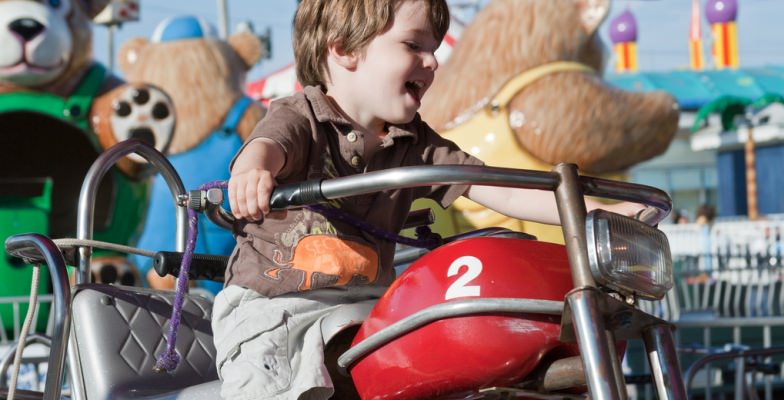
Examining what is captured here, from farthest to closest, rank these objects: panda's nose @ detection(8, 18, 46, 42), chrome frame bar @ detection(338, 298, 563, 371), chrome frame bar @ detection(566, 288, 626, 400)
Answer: panda's nose @ detection(8, 18, 46, 42), chrome frame bar @ detection(338, 298, 563, 371), chrome frame bar @ detection(566, 288, 626, 400)

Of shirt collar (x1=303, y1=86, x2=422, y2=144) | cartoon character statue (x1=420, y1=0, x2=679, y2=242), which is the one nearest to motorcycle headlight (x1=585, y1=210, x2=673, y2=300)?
shirt collar (x1=303, y1=86, x2=422, y2=144)

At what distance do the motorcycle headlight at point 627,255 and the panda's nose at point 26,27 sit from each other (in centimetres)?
455

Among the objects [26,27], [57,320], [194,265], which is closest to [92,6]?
[26,27]

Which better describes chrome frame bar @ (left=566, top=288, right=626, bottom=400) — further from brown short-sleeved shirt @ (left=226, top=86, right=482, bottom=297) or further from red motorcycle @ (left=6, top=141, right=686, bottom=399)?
brown short-sleeved shirt @ (left=226, top=86, right=482, bottom=297)

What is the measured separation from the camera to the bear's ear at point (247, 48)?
614 cm

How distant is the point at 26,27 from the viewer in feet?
16.6

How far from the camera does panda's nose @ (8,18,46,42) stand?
16.5 ft

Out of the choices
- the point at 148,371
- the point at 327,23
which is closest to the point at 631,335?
the point at 327,23

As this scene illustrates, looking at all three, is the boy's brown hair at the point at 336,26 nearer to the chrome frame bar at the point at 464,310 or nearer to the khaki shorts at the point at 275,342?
the khaki shorts at the point at 275,342


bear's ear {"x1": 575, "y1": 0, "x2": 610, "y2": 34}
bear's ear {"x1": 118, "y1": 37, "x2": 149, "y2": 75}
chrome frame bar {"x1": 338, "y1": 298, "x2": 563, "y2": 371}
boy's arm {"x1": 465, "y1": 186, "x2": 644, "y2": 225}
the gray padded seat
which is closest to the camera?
chrome frame bar {"x1": 338, "y1": 298, "x2": 563, "y2": 371}

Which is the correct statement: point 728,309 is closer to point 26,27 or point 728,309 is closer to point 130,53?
point 130,53

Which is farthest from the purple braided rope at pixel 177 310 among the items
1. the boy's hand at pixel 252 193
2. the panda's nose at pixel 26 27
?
the panda's nose at pixel 26 27

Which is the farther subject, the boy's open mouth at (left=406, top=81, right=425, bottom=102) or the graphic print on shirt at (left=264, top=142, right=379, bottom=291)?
the boy's open mouth at (left=406, top=81, right=425, bottom=102)

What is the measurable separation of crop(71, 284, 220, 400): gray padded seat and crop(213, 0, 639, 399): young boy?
0.30 meters
